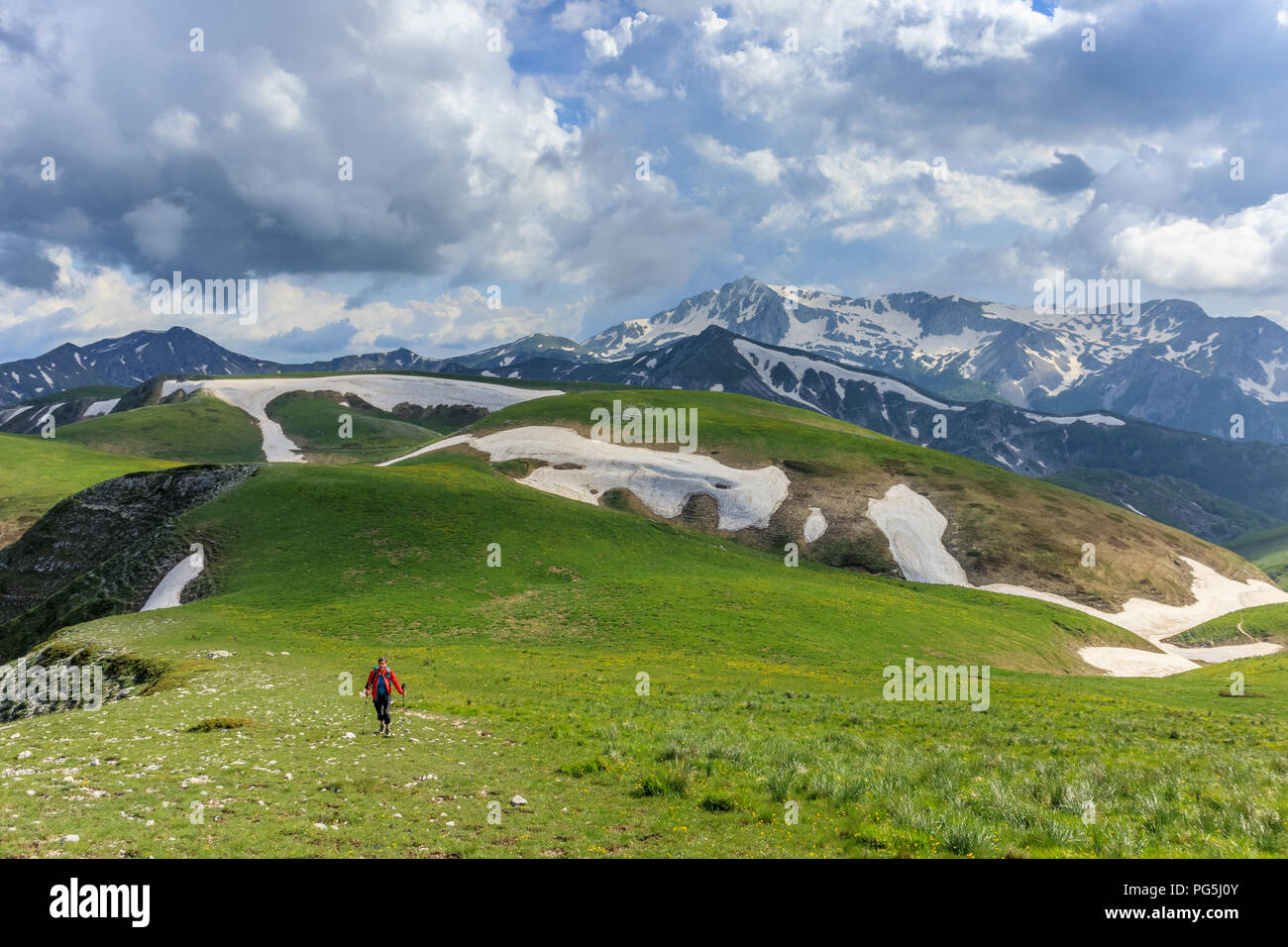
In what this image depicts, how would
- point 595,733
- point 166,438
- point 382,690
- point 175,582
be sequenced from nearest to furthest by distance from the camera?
point 382,690
point 595,733
point 175,582
point 166,438

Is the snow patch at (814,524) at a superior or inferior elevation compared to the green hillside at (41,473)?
inferior

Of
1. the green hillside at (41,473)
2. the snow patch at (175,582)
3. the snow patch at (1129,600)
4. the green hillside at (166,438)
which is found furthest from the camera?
the green hillside at (166,438)

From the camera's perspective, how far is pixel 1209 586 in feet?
323

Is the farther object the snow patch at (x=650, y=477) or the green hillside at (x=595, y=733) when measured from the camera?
the snow patch at (x=650, y=477)

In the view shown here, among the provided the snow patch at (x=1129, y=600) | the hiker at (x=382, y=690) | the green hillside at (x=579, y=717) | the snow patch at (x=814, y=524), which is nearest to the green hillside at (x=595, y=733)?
the green hillside at (x=579, y=717)

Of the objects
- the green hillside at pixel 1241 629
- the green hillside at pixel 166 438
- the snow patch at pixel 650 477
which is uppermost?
the green hillside at pixel 166 438

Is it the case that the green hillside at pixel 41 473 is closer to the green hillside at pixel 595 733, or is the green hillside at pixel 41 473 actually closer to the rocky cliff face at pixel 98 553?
the rocky cliff face at pixel 98 553

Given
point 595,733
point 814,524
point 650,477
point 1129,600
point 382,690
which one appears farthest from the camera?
point 650,477

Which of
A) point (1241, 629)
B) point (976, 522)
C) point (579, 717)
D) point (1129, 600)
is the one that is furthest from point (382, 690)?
point (1129, 600)

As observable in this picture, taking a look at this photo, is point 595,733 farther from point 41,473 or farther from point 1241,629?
point 41,473

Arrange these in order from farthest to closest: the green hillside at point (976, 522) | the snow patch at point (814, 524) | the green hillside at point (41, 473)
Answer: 1. the green hillside at point (41, 473)
2. the snow patch at point (814, 524)
3. the green hillside at point (976, 522)
